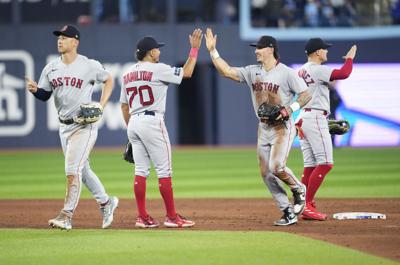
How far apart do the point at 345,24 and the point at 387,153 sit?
6.01 metres

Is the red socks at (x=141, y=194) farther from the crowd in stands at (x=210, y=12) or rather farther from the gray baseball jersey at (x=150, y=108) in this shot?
the crowd in stands at (x=210, y=12)

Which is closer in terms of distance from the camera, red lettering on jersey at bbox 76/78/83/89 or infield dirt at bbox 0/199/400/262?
infield dirt at bbox 0/199/400/262

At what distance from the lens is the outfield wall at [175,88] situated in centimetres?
2605

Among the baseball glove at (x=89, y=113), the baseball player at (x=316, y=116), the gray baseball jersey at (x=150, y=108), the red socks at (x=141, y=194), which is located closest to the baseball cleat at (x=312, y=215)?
the baseball player at (x=316, y=116)

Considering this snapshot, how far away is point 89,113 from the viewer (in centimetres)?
916

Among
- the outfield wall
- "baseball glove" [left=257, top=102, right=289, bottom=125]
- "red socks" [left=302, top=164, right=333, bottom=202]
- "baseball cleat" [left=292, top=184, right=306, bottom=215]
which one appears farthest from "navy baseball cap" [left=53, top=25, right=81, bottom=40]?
the outfield wall

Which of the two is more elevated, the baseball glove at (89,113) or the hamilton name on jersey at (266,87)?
the hamilton name on jersey at (266,87)

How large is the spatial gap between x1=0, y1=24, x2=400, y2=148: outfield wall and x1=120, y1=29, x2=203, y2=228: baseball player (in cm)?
1637

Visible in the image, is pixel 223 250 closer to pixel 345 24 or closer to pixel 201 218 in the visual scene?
pixel 201 218

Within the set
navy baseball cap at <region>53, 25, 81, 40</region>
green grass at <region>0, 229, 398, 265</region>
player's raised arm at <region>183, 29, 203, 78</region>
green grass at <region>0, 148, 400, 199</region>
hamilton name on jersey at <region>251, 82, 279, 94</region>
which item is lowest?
green grass at <region>0, 148, 400, 199</region>

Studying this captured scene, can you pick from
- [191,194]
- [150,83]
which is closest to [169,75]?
[150,83]

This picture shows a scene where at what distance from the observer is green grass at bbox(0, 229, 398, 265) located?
7.12m

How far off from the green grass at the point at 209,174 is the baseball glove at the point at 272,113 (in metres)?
4.49

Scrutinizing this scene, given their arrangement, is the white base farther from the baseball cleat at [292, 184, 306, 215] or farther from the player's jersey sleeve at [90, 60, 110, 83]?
the player's jersey sleeve at [90, 60, 110, 83]
